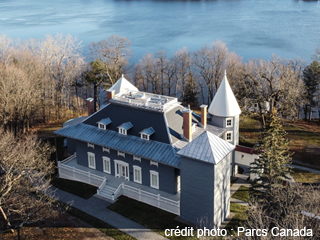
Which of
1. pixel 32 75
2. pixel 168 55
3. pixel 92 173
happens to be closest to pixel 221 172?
pixel 92 173

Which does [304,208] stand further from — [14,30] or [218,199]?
[14,30]

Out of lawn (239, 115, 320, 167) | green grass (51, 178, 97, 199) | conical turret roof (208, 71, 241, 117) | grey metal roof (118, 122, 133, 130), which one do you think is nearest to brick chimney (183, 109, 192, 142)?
conical turret roof (208, 71, 241, 117)

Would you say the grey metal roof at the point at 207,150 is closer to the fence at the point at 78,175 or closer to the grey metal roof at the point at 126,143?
the grey metal roof at the point at 126,143

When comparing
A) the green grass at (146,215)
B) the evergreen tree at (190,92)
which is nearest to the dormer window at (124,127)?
the green grass at (146,215)

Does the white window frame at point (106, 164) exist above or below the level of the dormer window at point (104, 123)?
below

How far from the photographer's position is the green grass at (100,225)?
27.9 m

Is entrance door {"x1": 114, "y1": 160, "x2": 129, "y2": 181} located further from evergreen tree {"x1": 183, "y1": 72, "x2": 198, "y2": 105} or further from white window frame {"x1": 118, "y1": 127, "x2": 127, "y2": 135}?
evergreen tree {"x1": 183, "y1": 72, "x2": 198, "y2": 105}

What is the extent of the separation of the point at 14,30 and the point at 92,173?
7822 cm

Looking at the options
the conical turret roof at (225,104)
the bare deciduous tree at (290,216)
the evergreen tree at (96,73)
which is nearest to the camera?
the bare deciduous tree at (290,216)

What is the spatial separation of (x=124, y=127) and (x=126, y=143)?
1645mm

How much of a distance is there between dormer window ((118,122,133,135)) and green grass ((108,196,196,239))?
247 inches

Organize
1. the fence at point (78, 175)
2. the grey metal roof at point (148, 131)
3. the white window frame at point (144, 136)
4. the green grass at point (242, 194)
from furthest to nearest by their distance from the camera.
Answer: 1. the fence at point (78, 175)
2. the white window frame at point (144, 136)
3. the grey metal roof at point (148, 131)
4. the green grass at point (242, 194)

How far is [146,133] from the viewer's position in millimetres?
32844

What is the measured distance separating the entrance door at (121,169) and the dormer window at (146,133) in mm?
3392
